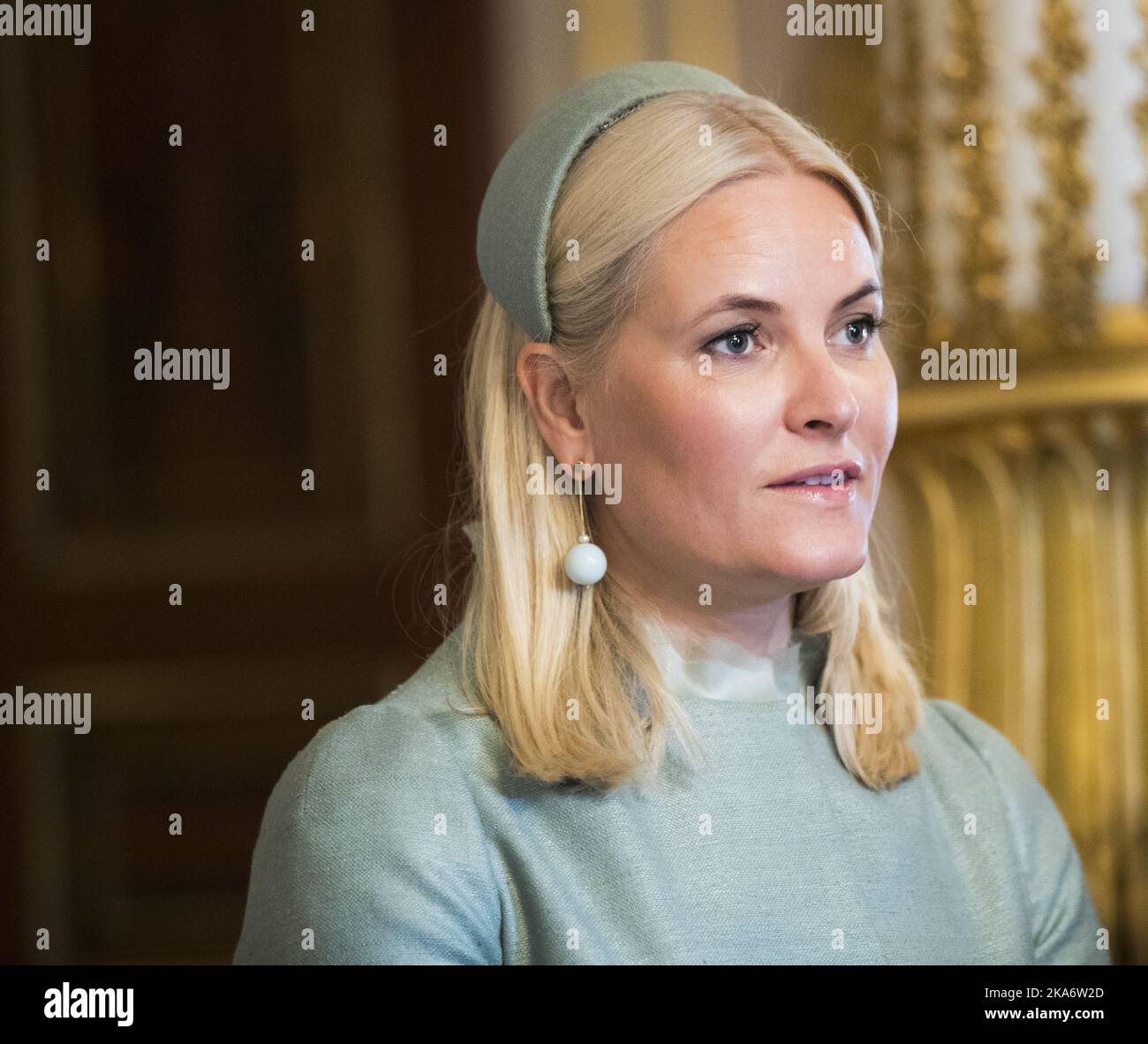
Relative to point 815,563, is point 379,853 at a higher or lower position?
lower

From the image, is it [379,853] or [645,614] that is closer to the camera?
[379,853]

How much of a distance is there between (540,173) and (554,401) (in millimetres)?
195

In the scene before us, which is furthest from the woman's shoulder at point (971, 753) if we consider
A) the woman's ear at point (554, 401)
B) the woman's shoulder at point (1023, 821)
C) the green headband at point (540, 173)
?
the green headband at point (540, 173)

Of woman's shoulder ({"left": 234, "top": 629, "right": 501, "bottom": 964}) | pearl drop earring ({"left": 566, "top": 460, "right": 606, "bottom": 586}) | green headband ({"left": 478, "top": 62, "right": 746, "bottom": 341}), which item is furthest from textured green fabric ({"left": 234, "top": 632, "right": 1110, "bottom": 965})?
green headband ({"left": 478, "top": 62, "right": 746, "bottom": 341})

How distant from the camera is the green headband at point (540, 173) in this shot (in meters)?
1.22

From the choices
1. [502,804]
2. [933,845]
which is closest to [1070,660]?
[933,845]

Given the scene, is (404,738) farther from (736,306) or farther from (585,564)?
(736,306)

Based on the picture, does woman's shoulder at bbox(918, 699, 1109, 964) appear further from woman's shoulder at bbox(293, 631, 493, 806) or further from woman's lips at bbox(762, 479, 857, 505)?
woman's shoulder at bbox(293, 631, 493, 806)

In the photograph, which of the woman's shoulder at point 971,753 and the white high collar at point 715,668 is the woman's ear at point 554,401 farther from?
the woman's shoulder at point 971,753

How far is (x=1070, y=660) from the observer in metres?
2.01

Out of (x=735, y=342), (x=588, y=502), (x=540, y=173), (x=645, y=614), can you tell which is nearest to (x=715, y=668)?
(x=645, y=614)

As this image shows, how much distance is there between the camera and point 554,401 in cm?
129
